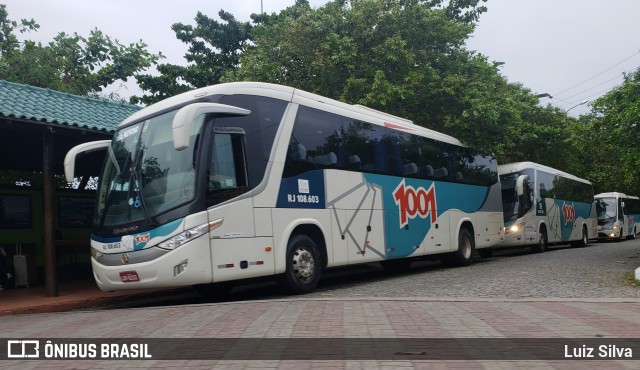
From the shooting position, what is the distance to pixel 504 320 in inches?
244

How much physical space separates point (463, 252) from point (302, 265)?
685 centimetres

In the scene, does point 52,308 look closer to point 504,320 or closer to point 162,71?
point 504,320

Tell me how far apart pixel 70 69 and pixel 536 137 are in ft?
60.9

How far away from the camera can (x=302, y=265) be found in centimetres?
956

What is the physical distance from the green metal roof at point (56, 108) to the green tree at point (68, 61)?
8.58m

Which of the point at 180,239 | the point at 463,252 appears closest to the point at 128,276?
the point at 180,239

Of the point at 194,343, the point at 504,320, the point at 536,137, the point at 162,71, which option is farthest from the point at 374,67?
the point at 194,343

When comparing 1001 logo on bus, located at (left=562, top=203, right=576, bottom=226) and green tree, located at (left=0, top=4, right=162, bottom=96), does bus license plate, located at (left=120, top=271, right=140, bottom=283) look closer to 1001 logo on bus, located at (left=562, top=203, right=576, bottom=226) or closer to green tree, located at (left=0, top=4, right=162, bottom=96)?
green tree, located at (left=0, top=4, right=162, bottom=96)

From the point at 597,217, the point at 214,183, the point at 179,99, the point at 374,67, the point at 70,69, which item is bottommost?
the point at 597,217

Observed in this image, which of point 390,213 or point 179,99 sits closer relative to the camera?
point 179,99

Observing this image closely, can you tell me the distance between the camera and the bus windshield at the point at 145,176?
8188mm

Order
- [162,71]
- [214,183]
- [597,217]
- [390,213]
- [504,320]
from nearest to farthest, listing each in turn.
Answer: [504,320]
[214,183]
[390,213]
[162,71]
[597,217]

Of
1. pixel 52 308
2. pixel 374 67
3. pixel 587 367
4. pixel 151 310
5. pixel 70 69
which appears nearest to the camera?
pixel 587 367

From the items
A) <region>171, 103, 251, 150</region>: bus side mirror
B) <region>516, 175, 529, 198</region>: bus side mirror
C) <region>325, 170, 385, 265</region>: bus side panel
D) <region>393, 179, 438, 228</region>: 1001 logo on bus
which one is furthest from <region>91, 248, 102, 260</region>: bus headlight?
<region>516, 175, 529, 198</region>: bus side mirror
